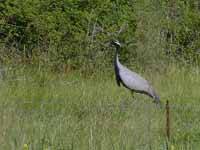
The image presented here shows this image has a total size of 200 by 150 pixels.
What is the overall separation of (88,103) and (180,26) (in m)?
5.42

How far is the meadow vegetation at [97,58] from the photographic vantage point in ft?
26.9

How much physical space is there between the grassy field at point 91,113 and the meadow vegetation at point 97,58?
0.07ft

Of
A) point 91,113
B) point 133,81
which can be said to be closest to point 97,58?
point 133,81

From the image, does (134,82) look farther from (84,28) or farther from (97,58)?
(84,28)

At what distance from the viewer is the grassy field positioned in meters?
6.16

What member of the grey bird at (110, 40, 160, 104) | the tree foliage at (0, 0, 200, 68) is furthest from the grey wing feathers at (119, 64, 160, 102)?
the tree foliage at (0, 0, 200, 68)

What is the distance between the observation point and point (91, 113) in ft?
24.3

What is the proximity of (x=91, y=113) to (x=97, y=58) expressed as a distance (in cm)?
533

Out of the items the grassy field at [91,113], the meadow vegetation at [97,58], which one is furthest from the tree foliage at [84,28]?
the grassy field at [91,113]

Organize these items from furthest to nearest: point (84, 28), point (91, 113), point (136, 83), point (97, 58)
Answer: point (84, 28) < point (97, 58) < point (136, 83) < point (91, 113)

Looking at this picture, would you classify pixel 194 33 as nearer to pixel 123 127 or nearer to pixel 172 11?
pixel 172 11

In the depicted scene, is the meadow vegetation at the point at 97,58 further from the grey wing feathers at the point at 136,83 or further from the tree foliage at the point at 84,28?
the grey wing feathers at the point at 136,83

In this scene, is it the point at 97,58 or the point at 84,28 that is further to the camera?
the point at 84,28

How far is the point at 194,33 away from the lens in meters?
14.0
